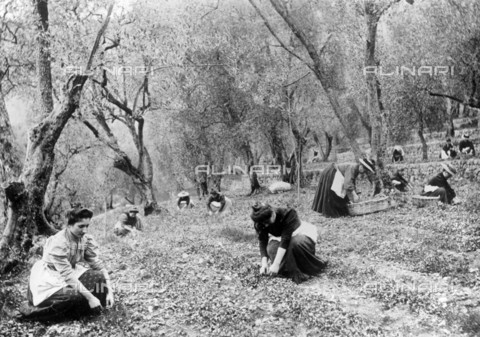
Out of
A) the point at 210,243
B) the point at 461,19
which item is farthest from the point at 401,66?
the point at 210,243

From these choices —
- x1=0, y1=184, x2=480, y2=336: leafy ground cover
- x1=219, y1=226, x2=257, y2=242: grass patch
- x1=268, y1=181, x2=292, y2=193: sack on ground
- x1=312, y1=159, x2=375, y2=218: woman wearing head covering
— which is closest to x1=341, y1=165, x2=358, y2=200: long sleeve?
x1=312, y1=159, x2=375, y2=218: woman wearing head covering

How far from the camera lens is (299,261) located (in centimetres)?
1000

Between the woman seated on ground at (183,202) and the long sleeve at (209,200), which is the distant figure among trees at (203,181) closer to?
the woman seated on ground at (183,202)

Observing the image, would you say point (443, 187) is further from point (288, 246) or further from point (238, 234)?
point (288, 246)

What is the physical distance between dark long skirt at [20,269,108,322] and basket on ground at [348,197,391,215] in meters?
12.0

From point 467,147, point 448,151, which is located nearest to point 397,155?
point 448,151

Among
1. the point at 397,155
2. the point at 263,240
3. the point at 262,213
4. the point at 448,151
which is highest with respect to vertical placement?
the point at 448,151

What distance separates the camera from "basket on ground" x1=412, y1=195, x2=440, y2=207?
17306mm

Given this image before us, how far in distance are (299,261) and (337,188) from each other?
318 inches

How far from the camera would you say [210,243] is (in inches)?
544

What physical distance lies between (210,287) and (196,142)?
85.5 ft

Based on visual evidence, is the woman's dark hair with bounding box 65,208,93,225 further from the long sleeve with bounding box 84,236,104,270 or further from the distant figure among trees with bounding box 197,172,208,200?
the distant figure among trees with bounding box 197,172,208,200

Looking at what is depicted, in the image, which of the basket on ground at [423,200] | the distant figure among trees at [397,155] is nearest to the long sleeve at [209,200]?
the basket on ground at [423,200]

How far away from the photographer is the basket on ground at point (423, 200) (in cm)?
1731
